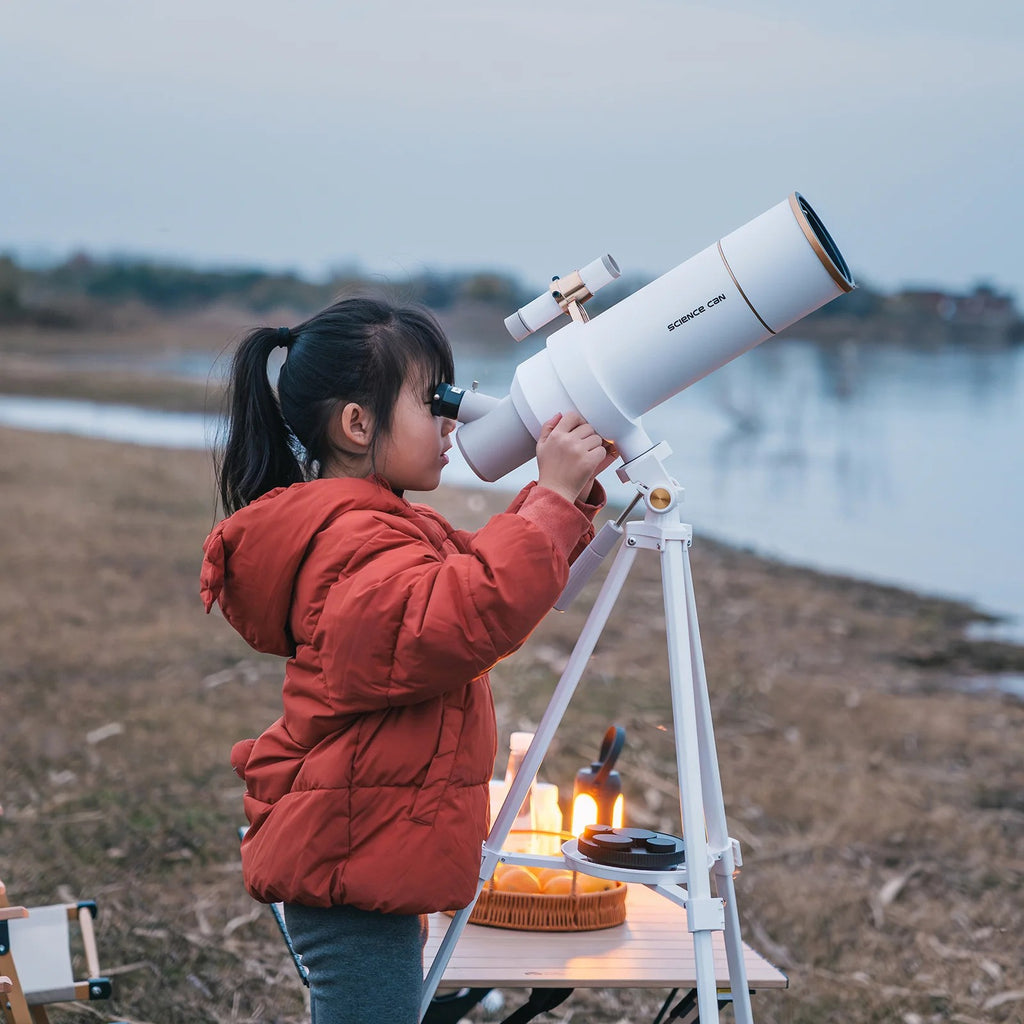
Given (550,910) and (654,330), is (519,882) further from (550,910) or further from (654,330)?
(654,330)

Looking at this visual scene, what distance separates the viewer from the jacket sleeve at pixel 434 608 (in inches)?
58.6

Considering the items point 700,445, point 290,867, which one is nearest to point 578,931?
point 290,867

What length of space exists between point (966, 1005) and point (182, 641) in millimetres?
3755

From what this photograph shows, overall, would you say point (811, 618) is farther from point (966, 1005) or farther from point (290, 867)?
point (290, 867)

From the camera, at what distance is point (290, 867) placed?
1.58 metres

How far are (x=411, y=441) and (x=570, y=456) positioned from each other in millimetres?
226

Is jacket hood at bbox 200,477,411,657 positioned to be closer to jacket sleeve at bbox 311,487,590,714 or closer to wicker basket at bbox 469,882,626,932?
jacket sleeve at bbox 311,487,590,714

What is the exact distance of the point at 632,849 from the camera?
1779 millimetres

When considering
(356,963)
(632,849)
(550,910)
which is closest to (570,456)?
(632,849)

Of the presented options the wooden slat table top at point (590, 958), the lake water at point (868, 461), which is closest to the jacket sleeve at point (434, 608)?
the wooden slat table top at point (590, 958)

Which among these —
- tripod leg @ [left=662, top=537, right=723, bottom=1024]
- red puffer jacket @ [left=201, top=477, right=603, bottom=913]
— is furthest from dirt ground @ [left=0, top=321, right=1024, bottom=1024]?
red puffer jacket @ [left=201, top=477, right=603, bottom=913]

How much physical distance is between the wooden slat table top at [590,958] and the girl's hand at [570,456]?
730mm

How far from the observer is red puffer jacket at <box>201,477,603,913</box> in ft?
4.94

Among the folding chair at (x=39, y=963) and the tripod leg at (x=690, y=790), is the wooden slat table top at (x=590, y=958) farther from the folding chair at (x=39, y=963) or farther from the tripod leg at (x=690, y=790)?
the folding chair at (x=39, y=963)
